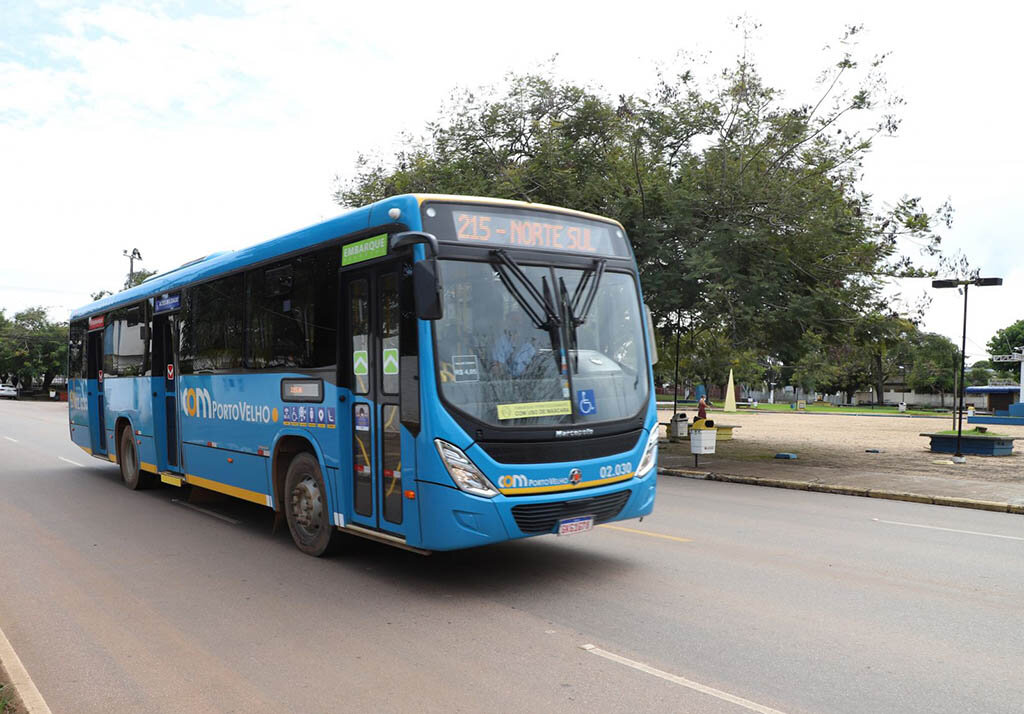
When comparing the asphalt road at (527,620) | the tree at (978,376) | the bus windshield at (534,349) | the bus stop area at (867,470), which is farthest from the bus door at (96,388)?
the tree at (978,376)

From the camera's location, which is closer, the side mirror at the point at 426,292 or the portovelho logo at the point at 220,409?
the side mirror at the point at 426,292

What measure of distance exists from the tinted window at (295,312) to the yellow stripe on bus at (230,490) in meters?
1.42

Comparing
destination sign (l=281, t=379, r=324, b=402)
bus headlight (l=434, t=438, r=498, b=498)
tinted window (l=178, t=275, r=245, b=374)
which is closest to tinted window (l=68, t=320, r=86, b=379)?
tinted window (l=178, t=275, r=245, b=374)

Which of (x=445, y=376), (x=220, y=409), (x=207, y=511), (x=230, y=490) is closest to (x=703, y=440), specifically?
(x=207, y=511)

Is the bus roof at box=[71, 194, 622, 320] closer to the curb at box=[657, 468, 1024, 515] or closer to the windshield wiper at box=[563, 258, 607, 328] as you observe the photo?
the windshield wiper at box=[563, 258, 607, 328]

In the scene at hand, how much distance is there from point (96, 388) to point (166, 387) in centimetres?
399

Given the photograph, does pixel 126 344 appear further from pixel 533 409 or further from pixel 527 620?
pixel 527 620

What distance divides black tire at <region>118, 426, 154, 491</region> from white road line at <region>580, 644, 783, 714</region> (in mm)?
9699

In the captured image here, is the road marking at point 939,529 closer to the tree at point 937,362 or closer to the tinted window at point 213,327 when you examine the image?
the tinted window at point 213,327

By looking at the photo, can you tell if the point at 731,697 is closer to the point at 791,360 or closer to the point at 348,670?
the point at 348,670

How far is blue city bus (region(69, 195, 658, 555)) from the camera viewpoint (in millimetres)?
6172

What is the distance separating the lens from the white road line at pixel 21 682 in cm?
407

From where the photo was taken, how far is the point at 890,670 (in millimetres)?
4758

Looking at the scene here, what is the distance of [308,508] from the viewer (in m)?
7.91
